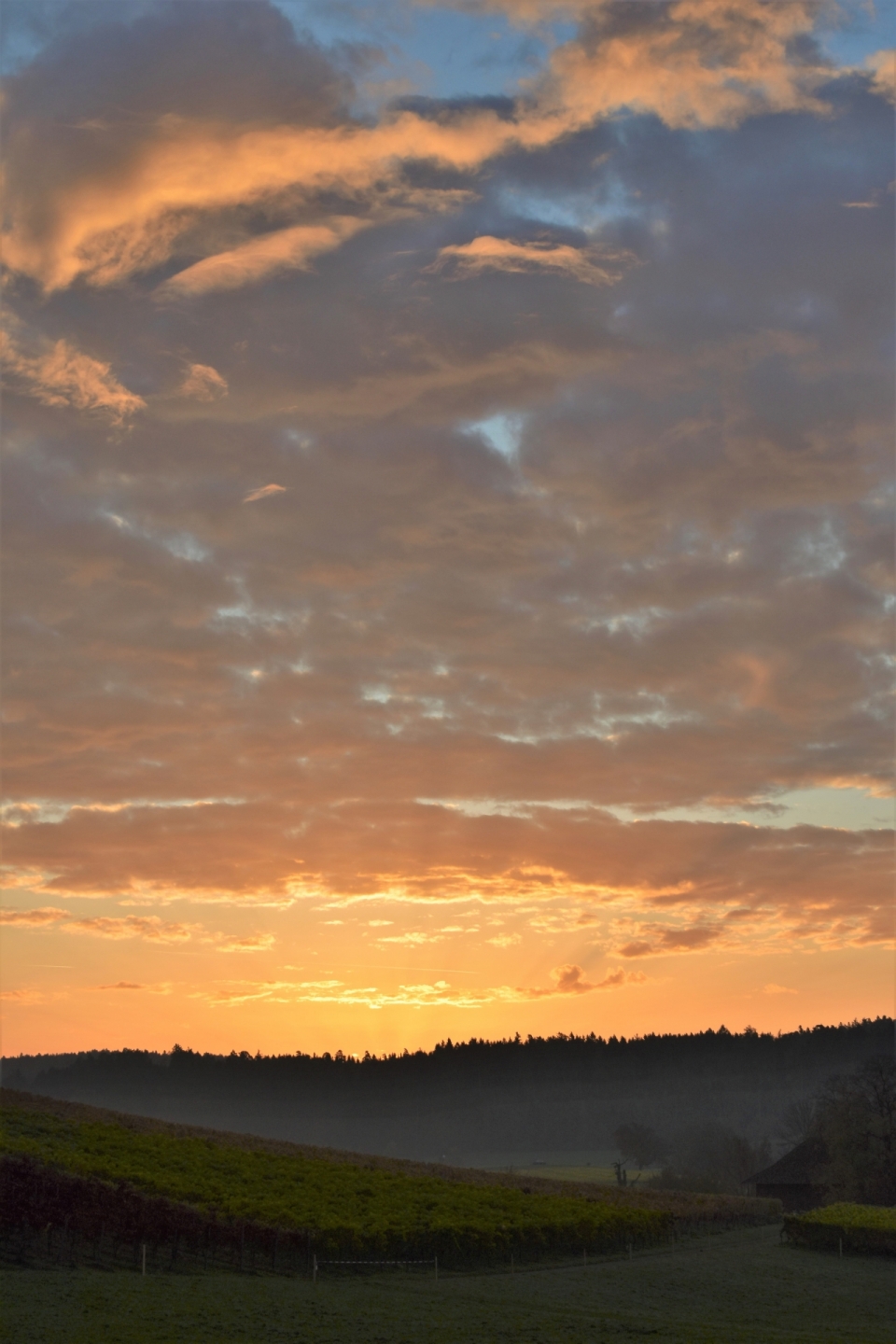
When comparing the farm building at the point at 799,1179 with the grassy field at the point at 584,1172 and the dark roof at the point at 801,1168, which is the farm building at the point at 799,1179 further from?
the grassy field at the point at 584,1172

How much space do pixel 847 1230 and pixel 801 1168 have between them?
3605 centimetres

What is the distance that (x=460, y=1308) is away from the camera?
39094 mm

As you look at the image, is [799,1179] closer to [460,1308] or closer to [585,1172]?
[460,1308]

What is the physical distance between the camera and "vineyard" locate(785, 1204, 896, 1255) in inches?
2589

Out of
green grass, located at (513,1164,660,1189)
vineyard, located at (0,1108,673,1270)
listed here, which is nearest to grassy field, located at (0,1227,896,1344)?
vineyard, located at (0,1108,673,1270)

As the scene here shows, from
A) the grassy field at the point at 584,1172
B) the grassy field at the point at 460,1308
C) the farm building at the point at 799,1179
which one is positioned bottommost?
the grassy field at the point at 584,1172

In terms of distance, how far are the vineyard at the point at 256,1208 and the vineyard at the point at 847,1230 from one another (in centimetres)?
810

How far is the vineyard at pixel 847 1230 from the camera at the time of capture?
6575 centimetres

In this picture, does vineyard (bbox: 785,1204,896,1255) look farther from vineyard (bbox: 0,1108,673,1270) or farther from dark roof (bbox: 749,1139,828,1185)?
dark roof (bbox: 749,1139,828,1185)

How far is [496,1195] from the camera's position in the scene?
68.4 m

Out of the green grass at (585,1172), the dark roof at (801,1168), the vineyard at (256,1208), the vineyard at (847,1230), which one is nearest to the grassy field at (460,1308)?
→ the vineyard at (256,1208)

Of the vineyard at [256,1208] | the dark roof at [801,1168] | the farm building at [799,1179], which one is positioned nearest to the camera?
the vineyard at [256,1208]

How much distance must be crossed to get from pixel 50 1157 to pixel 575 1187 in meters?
46.9

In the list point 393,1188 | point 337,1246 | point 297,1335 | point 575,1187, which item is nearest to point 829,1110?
point 575,1187
